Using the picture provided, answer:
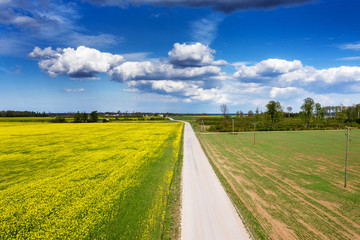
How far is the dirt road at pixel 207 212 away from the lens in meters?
9.28

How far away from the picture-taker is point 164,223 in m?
10.1

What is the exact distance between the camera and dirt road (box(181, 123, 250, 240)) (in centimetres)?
928

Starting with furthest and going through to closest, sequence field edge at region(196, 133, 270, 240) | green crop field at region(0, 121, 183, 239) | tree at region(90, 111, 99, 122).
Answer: tree at region(90, 111, 99, 122)
green crop field at region(0, 121, 183, 239)
field edge at region(196, 133, 270, 240)

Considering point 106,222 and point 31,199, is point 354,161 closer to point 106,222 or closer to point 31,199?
point 106,222

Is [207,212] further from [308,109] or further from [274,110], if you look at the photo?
[308,109]

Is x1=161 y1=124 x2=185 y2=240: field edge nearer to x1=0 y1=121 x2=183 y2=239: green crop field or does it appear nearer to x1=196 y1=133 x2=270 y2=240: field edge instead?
x1=0 y1=121 x2=183 y2=239: green crop field

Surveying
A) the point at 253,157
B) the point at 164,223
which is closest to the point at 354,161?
the point at 253,157

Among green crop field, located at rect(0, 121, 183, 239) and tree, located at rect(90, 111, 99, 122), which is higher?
tree, located at rect(90, 111, 99, 122)

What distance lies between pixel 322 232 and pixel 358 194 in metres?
7.39

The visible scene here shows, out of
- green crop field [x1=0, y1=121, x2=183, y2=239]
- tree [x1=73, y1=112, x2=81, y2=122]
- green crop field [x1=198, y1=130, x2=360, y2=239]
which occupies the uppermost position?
tree [x1=73, y1=112, x2=81, y2=122]

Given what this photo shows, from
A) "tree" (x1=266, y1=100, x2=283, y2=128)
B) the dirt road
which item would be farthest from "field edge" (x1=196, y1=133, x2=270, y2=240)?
"tree" (x1=266, y1=100, x2=283, y2=128)

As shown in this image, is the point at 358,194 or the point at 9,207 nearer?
the point at 9,207

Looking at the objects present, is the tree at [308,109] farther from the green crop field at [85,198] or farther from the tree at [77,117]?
the tree at [77,117]

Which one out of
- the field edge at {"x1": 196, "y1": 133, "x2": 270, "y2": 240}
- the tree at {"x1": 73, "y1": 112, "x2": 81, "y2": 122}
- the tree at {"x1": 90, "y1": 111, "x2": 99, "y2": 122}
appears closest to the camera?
the field edge at {"x1": 196, "y1": 133, "x2": 270, "y2": 240}
